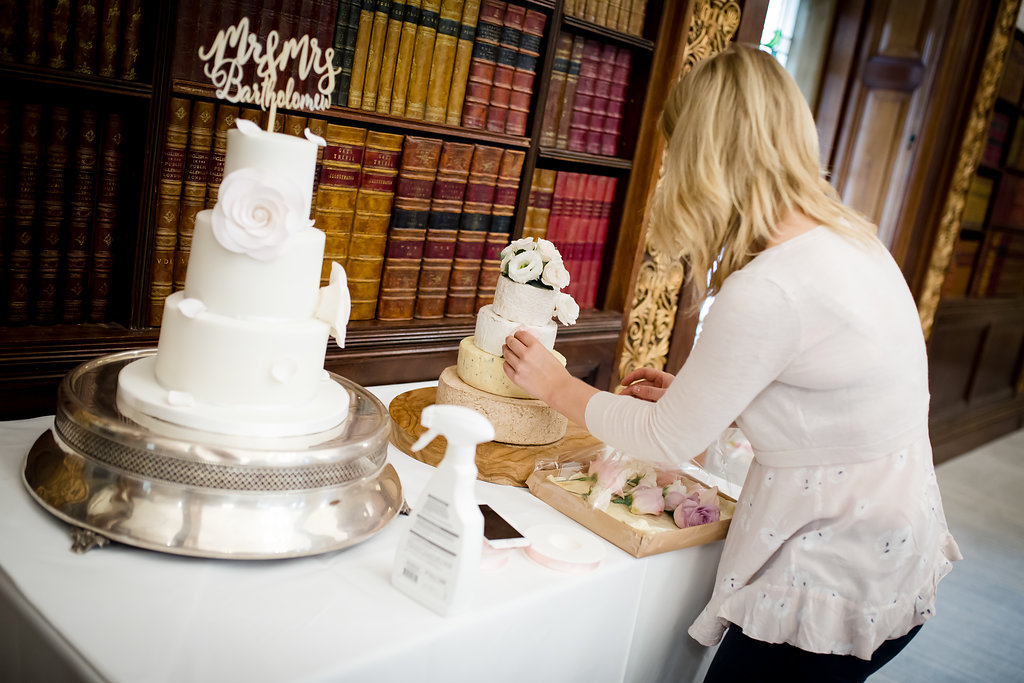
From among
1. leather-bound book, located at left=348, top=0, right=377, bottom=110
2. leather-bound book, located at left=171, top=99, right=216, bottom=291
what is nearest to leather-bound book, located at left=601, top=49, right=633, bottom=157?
leather-bound book, located at left=348, top=0, right=377, bottom=110

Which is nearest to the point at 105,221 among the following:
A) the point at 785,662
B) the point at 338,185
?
the point at 338,185

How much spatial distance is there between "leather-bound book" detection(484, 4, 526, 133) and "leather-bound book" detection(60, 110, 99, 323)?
3.09 feet

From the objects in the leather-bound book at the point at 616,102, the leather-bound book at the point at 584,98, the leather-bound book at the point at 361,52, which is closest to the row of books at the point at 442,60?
the leather-bound book at the point at 361,52

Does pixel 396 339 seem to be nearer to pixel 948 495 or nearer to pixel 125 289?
pixel 125 289

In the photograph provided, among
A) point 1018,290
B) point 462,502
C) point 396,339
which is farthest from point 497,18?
point 1018,290

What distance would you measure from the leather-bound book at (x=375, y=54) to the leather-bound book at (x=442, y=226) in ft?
0.76

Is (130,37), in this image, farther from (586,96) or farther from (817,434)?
(817,434)

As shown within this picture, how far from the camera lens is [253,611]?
1.00 metres

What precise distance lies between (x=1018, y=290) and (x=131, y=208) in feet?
18.2

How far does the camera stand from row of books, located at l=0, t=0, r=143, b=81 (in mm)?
1386

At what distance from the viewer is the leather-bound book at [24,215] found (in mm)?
1447

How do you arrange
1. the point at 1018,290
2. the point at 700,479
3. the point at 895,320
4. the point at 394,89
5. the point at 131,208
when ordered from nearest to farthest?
the point at 895,320 < the point at 131,208 < the point at 700,479 < the point at 394,89 < the point at 1018,290

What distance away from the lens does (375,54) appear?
1833 millimetres

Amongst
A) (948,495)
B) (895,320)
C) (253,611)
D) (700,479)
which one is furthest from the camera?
(948,495)
